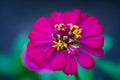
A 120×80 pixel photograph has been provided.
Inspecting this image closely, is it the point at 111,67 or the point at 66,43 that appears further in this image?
the point at 111,67

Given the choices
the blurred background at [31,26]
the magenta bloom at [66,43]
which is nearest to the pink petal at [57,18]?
the magenta bloom at [66,43]

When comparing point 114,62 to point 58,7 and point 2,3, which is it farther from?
point 2,3

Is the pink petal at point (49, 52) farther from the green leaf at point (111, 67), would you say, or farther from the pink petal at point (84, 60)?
the green leaf at point (111, 67)

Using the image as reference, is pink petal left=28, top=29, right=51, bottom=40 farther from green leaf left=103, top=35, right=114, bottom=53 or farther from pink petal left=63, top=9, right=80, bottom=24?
green leaf left=103, top=35, right=114, bottom=53

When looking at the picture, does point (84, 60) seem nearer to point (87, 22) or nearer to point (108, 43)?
point (87, 22)

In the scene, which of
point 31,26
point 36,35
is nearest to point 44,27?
point 36,35

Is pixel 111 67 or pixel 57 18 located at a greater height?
pixel 57 18
